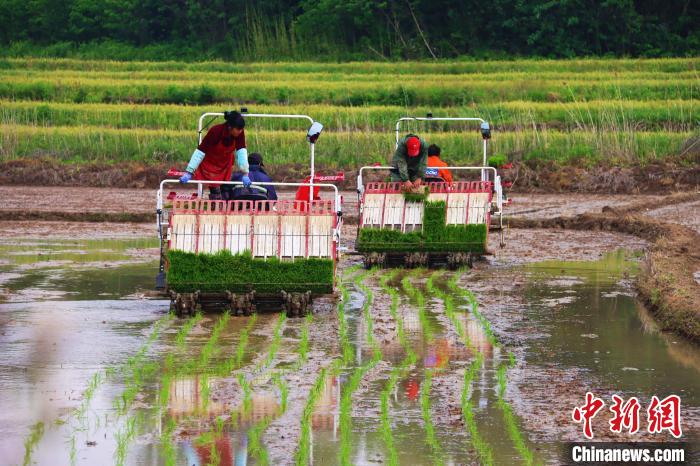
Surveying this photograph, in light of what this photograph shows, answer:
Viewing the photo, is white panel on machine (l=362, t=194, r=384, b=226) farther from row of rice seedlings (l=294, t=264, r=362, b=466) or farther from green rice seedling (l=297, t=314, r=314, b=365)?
green rice seedling (l=297, t=314, r=314, b=365)

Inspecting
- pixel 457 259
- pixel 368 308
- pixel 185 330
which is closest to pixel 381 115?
pixel 457 259

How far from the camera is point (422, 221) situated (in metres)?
15.6

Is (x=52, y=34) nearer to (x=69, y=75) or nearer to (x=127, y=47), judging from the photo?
(x=127, y=47)

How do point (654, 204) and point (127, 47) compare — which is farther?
point (127, 47)

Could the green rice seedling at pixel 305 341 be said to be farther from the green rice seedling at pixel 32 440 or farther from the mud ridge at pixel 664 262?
the mud ridge at pixel 664 262

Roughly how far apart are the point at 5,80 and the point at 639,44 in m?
26.7

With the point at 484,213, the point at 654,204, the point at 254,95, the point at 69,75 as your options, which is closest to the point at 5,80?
the point at 69,75

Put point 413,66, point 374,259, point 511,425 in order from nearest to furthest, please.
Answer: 1. point 511,425
2. point 374,259
3. point 413,66

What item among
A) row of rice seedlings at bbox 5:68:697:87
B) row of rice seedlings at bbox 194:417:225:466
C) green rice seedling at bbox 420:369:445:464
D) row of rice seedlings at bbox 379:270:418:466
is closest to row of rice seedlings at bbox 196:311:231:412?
row of rice seedlings at bbox 194:417:225:466

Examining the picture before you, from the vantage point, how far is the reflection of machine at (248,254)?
11992 mm

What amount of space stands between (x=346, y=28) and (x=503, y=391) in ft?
160

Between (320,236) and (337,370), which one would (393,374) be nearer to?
(337,370)

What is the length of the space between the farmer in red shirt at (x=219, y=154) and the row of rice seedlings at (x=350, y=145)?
1417 cm

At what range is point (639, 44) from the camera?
2034 inches
